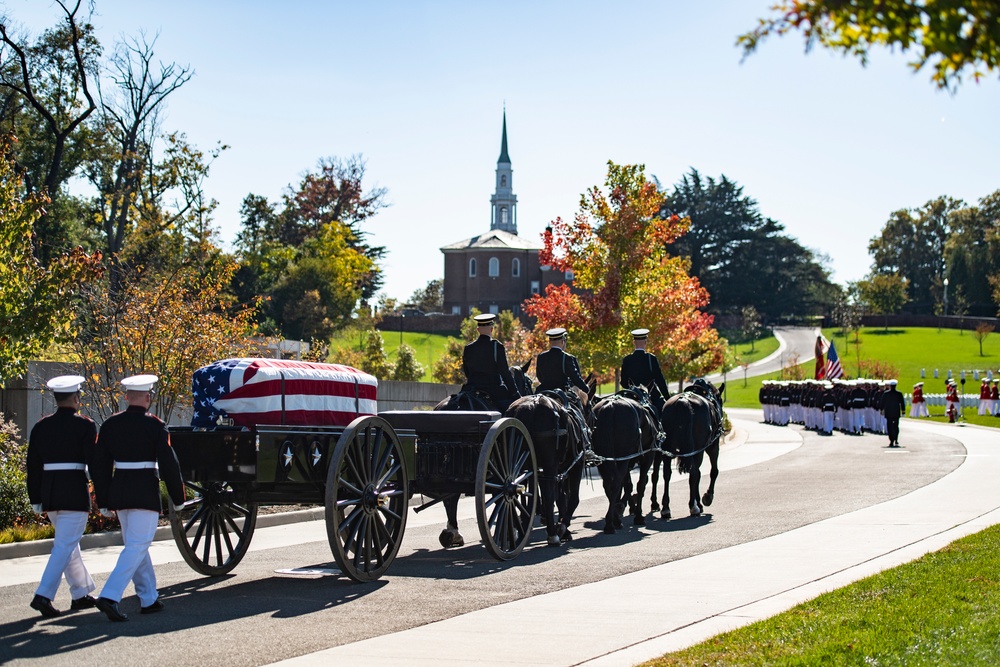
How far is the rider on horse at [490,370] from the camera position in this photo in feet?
44.5

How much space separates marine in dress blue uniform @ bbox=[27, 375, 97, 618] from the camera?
358 inches

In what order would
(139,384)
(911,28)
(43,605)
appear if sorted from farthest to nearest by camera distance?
(139,384) → (43,605) → (911,28)

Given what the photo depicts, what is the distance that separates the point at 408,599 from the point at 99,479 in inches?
107

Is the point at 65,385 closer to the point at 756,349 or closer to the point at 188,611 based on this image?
the point at 188,611

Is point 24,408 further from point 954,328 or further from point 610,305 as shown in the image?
point 954,328

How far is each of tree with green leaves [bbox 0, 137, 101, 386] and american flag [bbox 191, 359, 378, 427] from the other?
16.7 feet

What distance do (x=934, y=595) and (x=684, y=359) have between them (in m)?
A: 26.9

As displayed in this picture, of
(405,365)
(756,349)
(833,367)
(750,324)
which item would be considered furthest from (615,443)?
(750,324)

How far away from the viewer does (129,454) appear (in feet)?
30.2

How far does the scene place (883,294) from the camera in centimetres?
12419

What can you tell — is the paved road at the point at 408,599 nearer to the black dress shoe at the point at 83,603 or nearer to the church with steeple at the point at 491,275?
the black dress shoe at the point at 83,603

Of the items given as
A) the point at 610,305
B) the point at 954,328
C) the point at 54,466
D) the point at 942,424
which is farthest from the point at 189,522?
the point at 954,328

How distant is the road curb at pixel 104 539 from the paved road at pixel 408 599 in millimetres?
324

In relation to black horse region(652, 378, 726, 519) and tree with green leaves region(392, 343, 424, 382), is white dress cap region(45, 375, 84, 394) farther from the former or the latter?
tree with green leaves region(392, 343, 424, 382)
